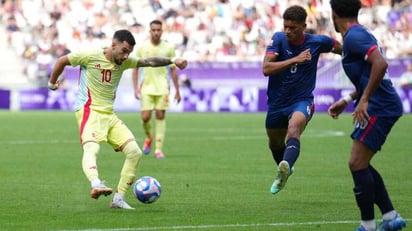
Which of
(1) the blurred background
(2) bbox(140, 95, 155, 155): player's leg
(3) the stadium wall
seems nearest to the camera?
(2) bbox(140, 95, 155, 155): player's leg

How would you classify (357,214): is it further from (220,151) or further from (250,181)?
(220,151)

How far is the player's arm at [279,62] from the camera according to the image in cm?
1268

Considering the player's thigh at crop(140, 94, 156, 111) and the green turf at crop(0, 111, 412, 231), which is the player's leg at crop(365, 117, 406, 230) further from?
the player's thigh at crop(140, 94, 156, 111)

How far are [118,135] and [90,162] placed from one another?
638 millimetres

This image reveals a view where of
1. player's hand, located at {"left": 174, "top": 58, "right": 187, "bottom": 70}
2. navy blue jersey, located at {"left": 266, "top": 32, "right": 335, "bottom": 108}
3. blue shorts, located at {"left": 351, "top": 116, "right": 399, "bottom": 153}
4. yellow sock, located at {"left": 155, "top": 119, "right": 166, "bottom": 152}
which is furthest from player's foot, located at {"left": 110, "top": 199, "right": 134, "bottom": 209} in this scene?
yellow sock, located at {"left": 155, "top": 119, "right": 166, "bottom": 152}

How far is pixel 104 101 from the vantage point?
515 inches

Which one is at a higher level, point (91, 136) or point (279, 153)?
point (91, 136)

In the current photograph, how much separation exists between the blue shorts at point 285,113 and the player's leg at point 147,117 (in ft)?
26.1

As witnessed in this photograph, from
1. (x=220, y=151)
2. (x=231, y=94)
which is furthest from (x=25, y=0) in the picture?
(x=220, y=151)

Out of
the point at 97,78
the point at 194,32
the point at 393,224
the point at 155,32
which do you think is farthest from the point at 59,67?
the point at 194,32

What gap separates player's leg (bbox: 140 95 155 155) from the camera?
2152 cm

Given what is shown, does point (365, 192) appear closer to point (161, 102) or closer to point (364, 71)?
point (364, 71)

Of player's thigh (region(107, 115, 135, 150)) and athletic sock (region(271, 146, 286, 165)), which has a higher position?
player's thigh (region(107, 115, 135, 150))

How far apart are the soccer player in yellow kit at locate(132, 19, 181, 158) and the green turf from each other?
0.62 meters
